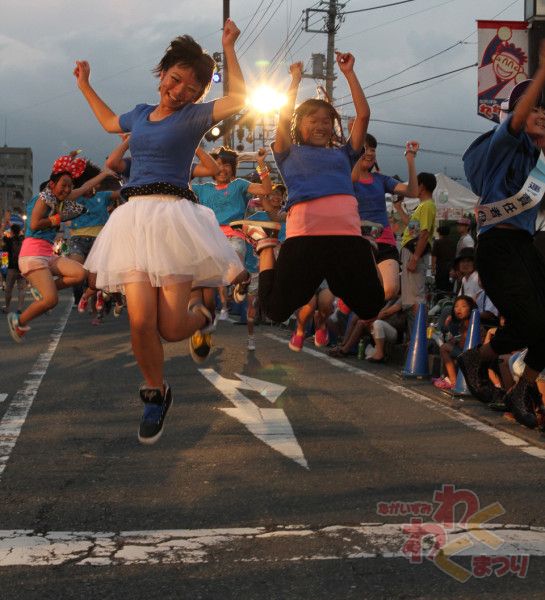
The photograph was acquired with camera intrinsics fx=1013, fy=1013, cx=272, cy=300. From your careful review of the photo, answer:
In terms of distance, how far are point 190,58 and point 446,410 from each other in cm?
553

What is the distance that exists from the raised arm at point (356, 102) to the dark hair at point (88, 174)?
257 centimetres

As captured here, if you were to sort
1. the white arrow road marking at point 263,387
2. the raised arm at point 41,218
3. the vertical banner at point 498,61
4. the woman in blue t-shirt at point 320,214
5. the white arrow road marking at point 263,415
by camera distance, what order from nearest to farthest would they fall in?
the woman in blue t-shirt at point 320,214
the white arrow road marking at point 263,415
the raised arm at point 41,218
the white arrow road marking at point 263,387
the vertical banner at point 498,61

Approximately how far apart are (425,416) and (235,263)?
4.36m

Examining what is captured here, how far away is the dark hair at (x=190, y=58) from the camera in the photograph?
5.21m

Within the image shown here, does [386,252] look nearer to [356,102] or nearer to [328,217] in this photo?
[328,217]

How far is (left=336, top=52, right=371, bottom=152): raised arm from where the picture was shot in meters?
5.68

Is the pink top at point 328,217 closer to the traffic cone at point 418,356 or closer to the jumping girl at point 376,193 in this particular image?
the jumping girl at point 376,193

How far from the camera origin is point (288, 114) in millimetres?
5984

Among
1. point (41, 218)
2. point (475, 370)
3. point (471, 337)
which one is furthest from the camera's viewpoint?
point (471, 337)

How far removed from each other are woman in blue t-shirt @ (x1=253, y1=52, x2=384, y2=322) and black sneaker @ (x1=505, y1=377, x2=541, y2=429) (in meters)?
1.11

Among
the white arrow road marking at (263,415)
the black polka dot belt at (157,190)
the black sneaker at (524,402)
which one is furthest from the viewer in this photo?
the white arrow road marking at (263,415)

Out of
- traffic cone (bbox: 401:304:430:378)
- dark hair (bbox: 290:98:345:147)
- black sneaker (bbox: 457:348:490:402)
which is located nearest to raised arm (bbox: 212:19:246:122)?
dark hair (bbox: 290:98:345:147)

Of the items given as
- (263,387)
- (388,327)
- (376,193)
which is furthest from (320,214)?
(388,327)

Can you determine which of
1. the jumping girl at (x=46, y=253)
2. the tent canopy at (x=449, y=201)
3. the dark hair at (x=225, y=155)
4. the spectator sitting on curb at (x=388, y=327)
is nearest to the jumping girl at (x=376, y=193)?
the jumping girl at (x=46, y=253)
